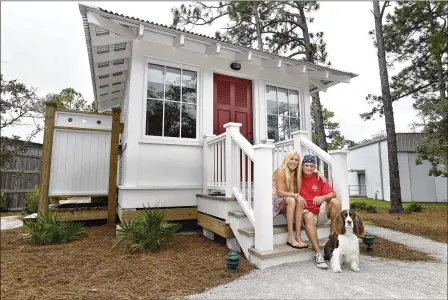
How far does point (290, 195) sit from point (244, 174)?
0.55 meters

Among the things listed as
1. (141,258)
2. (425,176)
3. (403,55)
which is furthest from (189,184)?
(425,176)

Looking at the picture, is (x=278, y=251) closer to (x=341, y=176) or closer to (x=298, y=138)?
(x=341, y=176)

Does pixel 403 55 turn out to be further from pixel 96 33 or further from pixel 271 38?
pixel 96 33

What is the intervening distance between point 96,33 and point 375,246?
4992 millimetres

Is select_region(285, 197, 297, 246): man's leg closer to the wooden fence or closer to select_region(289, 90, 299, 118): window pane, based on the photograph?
select_region(289, 90, 299, 118): window pane

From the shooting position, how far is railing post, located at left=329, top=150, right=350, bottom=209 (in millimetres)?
3072

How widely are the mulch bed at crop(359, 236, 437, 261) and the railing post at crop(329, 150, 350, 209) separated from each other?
2.86 feet

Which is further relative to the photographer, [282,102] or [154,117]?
[282,102]

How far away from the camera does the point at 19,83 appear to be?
329cm

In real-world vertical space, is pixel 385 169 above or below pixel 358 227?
above

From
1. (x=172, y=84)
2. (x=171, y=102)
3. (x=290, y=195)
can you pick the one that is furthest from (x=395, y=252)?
(x=172, y=84)

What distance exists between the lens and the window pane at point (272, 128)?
507 centimetres

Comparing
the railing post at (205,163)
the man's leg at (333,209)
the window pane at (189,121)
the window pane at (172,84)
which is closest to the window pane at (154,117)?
the window pane at (172,84)

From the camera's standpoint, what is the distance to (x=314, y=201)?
2.87 meters
